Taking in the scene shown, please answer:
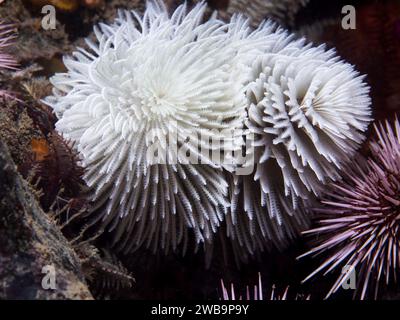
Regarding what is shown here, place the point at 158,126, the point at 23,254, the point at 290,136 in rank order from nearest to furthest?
1. the point at 23,254
2. the point at 158,126
3. the point at 290,136

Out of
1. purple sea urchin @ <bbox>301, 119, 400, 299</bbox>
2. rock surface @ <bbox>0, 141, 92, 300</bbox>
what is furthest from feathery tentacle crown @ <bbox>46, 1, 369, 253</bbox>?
rock surface @ <bbox>0, 141, 92, 300</bbox>

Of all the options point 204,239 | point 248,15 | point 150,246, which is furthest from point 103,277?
point 248,15

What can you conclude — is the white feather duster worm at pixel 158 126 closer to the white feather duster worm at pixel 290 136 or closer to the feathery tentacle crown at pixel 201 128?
the feathery tentacle crown at pixel 201 128

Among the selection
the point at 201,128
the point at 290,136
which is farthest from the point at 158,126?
the point at 290,136

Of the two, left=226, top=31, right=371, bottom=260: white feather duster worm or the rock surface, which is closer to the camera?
the rock surface

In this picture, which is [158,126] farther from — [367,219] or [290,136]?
[367,219]

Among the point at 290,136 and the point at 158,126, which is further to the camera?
the point at 290,136

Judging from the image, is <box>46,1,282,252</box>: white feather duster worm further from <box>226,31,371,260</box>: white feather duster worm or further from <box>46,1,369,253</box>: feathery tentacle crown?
<box>226,31,371,260</box>: white feather duster worm

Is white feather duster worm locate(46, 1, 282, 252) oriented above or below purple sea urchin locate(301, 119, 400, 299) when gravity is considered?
above

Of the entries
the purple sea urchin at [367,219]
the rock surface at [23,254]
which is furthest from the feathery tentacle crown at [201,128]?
the rock surface at [23,254]
